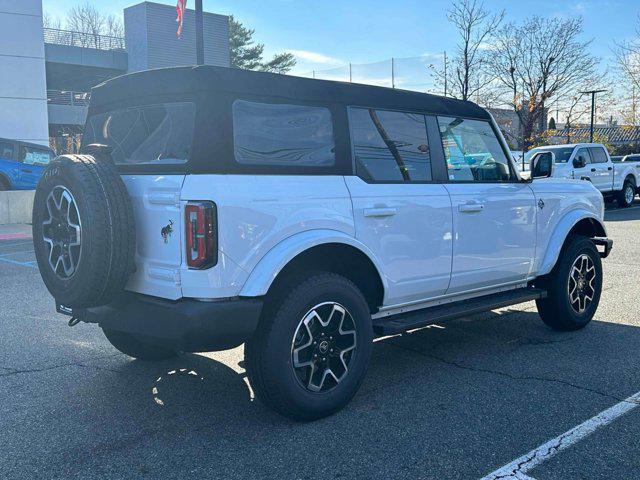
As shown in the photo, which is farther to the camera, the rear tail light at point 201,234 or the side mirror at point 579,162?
the side mirror at point 579,162

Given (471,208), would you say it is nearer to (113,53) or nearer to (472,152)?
(472,152)

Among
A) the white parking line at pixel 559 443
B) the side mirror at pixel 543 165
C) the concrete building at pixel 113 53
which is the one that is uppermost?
the concrete building at pixel 113 53

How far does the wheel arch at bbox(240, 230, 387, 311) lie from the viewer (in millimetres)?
3434

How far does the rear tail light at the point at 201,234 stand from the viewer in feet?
10.6

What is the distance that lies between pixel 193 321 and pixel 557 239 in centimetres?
354

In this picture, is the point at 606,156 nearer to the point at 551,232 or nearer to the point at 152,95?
the point at 551,232

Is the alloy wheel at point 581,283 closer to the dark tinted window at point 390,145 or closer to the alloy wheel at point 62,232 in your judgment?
the dark tinted window at point 390,145

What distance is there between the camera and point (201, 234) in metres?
3.25

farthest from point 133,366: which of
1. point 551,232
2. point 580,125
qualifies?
point 580,125

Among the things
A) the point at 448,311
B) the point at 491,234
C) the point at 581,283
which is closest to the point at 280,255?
the point at 448,311

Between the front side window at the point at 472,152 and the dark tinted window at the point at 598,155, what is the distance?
49.4 feet

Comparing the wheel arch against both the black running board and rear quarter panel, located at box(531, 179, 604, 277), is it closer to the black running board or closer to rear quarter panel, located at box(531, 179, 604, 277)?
the black running board

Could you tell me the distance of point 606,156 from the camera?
19250 millimetres

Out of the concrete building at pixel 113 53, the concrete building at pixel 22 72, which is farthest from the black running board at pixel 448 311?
the concrete building at pixel 113 53
